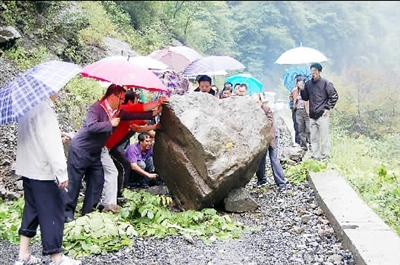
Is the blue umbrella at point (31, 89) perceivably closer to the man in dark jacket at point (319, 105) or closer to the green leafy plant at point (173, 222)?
the green leafy plant at point (173, 222)

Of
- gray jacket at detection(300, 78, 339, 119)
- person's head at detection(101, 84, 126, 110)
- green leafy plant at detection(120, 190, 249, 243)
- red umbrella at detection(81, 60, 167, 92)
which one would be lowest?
green leafy plant at detection(120, 190, 249, 243)

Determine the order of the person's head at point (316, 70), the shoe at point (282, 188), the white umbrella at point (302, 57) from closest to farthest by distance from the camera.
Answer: the shoe at point (282, 188), the person's head at point (316, 70), the white umbrella at point (302, 57)

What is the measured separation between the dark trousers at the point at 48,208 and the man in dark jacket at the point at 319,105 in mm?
5700

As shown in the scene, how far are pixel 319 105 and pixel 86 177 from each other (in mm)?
4711

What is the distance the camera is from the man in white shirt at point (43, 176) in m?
3.87

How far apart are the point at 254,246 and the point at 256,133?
5.73 ft

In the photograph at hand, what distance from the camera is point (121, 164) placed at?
6.51 metres

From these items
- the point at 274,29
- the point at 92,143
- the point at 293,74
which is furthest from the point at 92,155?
the point at 274,29

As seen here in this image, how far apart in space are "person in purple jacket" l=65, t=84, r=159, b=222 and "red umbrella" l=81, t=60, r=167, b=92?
4.9 inches

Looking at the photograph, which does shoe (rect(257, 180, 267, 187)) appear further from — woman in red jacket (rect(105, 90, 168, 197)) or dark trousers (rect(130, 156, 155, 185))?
woman in red jacket (rect(105, 90, 168, 197))

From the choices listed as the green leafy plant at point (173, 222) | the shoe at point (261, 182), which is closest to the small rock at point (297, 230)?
the green leafy plant at point (173, 222)

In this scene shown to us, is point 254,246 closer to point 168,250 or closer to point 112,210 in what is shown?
point 168,250

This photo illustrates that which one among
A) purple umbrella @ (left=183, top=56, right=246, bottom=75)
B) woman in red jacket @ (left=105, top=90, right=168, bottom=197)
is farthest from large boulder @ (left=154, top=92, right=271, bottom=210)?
purple umbrella @ (left=183, top=56, right=246, bottom=75)

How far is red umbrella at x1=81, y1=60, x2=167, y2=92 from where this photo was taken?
515 centimetres
